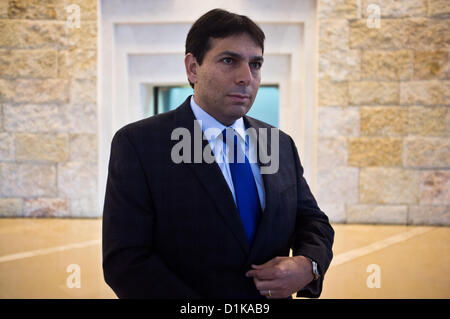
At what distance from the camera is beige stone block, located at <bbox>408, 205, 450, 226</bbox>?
5.07 meters

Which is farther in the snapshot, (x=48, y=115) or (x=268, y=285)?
(x=48, y=115)

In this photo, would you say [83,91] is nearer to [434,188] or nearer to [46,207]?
[46,207]

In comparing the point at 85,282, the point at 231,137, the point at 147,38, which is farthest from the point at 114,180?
the point at 147,38

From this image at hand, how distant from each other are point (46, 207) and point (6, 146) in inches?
39.5

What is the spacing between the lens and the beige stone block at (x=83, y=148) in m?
5.28

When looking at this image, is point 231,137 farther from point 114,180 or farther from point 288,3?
point 288,3

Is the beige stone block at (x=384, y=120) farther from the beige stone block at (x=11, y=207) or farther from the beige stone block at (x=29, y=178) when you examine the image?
the beige stone block at (x=11, y=207)

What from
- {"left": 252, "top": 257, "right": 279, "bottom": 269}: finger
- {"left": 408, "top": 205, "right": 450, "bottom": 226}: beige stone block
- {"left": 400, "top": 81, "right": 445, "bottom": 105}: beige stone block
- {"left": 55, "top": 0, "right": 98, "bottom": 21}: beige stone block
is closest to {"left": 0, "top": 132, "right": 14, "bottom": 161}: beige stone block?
{"left": 55, "top": 0, "right": 98, "bottom": 21}: beige stone block

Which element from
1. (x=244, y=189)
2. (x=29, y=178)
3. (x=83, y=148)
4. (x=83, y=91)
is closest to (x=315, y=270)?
(x=244, y=189)

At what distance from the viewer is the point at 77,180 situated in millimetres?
5289

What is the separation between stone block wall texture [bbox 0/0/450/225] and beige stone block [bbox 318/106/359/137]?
0.01 meters

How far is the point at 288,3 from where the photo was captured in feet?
17.2

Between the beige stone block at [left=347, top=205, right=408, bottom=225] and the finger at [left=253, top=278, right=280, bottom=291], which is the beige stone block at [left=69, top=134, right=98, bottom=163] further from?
the finger at [left=253, top=278, right=280, bottom=291]

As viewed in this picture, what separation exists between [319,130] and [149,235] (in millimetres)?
4253
